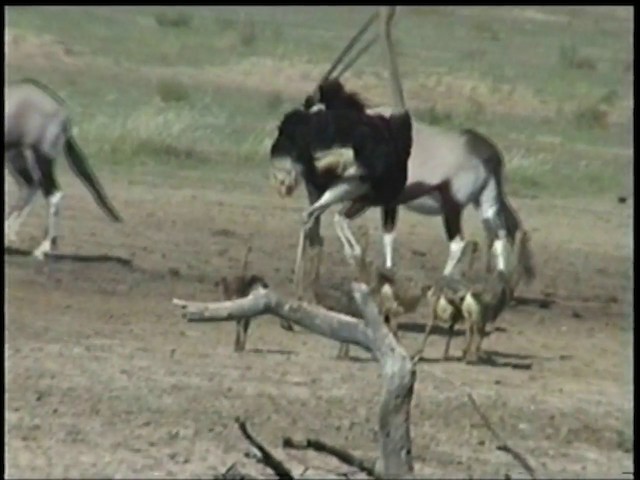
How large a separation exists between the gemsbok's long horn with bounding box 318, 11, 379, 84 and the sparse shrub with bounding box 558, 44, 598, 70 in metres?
0.82

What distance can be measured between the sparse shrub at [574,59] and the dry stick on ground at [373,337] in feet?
15.8

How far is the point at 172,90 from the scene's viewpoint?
32.1ft

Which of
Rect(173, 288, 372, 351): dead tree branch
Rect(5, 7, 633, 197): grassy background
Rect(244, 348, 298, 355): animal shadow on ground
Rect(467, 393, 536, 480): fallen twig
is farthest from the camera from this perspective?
Rect(5, 7, 633, 197): grassy background

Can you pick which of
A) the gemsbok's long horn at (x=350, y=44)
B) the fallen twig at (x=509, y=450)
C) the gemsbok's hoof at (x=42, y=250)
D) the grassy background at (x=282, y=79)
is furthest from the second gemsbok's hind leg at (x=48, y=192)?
the fallen twig at (x=509, y=450)

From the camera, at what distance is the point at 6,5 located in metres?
9.64

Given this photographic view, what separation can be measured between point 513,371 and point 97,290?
5.64 ft

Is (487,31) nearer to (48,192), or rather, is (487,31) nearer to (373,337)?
(48,192)

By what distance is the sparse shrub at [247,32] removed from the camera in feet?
32.2

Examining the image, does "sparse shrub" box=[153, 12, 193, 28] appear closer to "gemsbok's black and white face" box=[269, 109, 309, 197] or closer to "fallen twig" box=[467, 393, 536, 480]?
"gemsbok's black and white face" box=[269, 109, 309, 197]

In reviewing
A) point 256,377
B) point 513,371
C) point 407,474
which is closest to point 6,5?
point 256,377

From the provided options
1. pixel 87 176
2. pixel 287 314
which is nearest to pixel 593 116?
pixel 87 176

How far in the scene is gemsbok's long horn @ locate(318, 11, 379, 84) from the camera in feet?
31.3

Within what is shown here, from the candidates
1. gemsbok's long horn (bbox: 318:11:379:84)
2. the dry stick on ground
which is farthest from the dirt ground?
the dry stick on ground

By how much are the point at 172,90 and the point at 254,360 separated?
1193 millimetres
